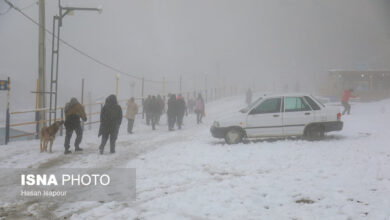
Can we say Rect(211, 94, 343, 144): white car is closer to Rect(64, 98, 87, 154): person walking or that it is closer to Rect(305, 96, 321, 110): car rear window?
Rect(305, 96, 321, 110): car rear window

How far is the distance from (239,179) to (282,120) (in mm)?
4929

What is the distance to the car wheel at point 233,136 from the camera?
36.0 feet

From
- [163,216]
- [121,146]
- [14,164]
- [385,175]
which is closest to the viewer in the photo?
[163,216]

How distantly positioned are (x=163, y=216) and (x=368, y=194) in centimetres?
317

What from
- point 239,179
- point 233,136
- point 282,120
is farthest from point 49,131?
point 282,120

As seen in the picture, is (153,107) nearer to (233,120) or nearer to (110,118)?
(233,120)

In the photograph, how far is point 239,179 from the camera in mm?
6465

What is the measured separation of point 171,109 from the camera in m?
16.2

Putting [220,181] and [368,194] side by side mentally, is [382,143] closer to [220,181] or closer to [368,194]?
[368,194]

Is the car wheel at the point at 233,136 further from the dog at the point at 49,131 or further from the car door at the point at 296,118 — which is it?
the dog at the point at 49,131

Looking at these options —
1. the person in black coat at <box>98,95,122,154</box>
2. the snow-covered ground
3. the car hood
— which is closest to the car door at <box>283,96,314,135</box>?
the snow-covered ground

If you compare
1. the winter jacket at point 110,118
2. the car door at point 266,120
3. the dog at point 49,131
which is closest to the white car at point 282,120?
the car door at point 266,120

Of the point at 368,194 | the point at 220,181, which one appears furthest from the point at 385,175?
the point at 220,181

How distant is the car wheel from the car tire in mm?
2073
